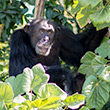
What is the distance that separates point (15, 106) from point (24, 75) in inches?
9.3

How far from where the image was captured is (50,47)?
5.30m

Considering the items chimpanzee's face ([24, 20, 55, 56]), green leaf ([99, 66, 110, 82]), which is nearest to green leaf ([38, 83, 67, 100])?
green leaf ([99, 66, 110, 82])

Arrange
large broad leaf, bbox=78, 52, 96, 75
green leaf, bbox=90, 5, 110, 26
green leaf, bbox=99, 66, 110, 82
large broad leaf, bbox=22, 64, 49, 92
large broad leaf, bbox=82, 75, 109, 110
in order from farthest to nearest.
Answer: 1. large broad leaf, bbox=78, 52, 96, 75
2. green leaf, bbox=90, 5, 110, 26
3. large broad leaf, bbox=82, 75, 109, 110
4. green leaf, bbox=99, 66, 110, 82
5. large broad leaf, bbox=22, 64, 49, 92

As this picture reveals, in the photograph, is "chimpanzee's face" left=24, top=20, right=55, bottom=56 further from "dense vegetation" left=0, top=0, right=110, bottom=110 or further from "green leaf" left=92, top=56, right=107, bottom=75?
"green leaf" left=92, top=56, right=107, bottom=75

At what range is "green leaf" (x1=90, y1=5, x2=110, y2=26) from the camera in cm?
241

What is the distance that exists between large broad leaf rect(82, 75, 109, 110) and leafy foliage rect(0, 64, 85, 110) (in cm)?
67

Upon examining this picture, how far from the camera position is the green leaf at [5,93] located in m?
1.41

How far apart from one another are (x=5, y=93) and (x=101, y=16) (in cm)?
144

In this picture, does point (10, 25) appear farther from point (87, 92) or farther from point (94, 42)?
point (87, 92)

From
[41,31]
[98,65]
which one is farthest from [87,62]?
[41,31]

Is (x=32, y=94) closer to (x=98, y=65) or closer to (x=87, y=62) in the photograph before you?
(x=98, y=65)

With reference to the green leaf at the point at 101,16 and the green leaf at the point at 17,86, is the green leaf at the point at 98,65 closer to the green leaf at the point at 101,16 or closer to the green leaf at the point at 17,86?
the green leaf at the point at 101,16

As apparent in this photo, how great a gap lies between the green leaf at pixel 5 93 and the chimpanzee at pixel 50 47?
9.76 feet

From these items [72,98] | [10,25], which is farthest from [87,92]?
[10,25]
